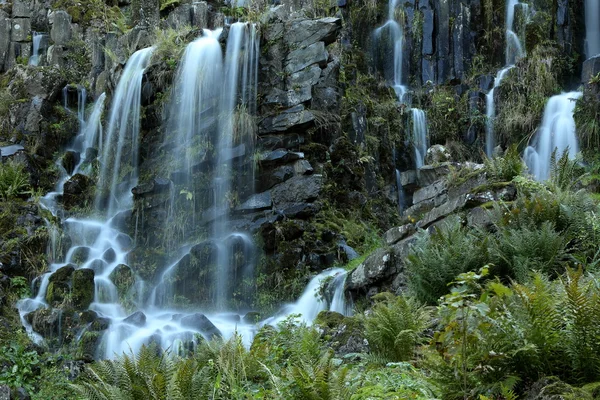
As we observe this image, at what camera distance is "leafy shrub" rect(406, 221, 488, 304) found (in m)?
7.09

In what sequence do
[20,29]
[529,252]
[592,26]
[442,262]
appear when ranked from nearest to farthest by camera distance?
[529,252]
[442,262]
[592,26]
[20,29]

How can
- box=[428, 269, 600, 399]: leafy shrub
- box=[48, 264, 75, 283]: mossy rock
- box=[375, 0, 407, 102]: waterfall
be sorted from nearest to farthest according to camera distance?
box=[428, 269, 600, 399]: leafy shrub, box=[48, 264, 75, 283]: mossy rock, box=[375, 0, 407, 102]: waterfall

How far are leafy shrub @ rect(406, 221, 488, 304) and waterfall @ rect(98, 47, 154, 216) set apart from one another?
10.6m

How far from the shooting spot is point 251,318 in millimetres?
12648

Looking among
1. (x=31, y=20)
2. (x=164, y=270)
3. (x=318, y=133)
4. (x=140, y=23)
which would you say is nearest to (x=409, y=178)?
(x=318, y=133)

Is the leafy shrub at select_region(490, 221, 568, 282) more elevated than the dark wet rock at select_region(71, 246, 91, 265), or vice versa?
the dark wet rock at select_region(71, 246, 91, 265)

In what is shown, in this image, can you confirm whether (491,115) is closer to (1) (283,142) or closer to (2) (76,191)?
(1) (283,142)

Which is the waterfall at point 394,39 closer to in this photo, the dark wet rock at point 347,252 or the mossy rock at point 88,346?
the dark wet rock at point 347,252

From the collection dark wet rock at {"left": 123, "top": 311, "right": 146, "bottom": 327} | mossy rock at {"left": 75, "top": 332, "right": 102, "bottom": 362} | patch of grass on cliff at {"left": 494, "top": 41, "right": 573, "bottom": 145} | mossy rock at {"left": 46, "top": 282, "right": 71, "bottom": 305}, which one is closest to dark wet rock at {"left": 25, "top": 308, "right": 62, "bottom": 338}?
mossy rock at {"left": 46, "top": 282, "right": 71, "bottom": 305}

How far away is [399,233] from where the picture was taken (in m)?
9.96

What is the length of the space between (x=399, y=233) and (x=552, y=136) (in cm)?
758

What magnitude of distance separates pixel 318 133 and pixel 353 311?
6.42m

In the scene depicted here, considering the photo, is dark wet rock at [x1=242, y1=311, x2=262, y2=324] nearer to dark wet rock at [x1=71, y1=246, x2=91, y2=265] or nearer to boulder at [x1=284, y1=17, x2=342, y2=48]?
dark wet rock at [x1=71, y1=246, x2=91, y2=265]

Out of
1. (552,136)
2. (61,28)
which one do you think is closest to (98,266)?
(552,136)
